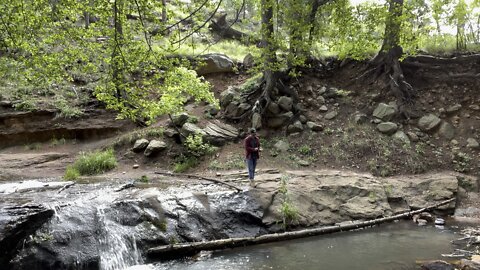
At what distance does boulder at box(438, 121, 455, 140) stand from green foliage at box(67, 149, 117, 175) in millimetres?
13209

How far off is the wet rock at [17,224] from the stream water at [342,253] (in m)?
2.21

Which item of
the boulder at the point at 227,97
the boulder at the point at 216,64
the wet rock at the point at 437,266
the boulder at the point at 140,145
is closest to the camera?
the wet rock at the point at 437,266

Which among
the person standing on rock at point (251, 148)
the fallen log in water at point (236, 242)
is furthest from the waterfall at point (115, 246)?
the person standing on rock at point (251, 148)

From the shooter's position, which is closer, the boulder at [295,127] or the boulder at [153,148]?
the boulder at [153,148]

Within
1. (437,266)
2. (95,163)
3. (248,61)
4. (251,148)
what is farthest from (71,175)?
(248,61)

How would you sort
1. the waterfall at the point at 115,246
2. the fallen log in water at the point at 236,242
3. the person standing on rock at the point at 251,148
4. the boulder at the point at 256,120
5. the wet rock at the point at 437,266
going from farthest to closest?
the boulder at the point at 256,120 < the person standing on rock at the point at 251,148 < the fallen log in water at the point at 236,242 < the waterfall at the point at 115,246 < the wet rock at the point at 437,266

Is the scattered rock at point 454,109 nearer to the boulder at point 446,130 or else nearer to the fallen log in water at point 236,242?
the boulder at point 446,130

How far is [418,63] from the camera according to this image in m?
16.1

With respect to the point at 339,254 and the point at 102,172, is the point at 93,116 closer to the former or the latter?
the point at 102,172

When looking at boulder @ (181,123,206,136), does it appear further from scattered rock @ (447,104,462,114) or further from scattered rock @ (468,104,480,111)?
scattered rock @ (468,104,480,111)

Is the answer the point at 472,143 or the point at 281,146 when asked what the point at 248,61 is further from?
the point at 472,143

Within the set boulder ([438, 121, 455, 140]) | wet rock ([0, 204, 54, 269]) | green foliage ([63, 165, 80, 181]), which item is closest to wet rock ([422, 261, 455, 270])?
wet rock ([0, 204, 54, 269])

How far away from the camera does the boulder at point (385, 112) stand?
1493 cm

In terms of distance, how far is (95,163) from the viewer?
13.5m
